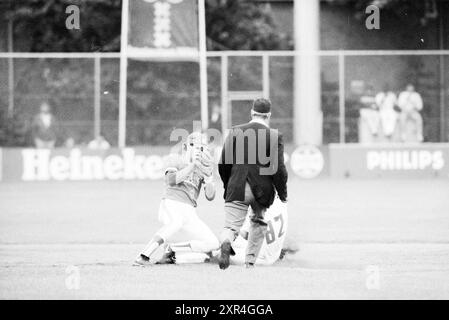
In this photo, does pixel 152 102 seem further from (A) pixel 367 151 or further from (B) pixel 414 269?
(B) pixel 414 269

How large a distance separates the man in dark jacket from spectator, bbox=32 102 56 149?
17513 mm

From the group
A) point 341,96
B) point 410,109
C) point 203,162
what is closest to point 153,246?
point 203,162

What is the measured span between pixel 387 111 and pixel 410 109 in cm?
68

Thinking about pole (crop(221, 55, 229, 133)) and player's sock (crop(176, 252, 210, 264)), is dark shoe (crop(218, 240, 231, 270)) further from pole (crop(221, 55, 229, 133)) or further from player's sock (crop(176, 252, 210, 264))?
pole (crop(221, 55, 229, 133))

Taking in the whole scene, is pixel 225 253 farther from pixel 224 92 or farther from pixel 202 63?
pixel 224 92

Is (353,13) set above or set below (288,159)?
above

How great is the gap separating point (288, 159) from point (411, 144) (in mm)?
3527

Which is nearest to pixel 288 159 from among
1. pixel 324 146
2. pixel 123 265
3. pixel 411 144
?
pixel 324 146

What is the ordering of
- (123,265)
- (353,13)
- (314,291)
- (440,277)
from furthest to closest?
(353,13) < (123,265) < (440,277) < (314,291)

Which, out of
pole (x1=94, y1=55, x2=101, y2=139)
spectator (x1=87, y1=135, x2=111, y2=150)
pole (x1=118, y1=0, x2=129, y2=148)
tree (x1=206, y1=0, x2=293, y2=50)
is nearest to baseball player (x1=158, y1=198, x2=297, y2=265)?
spectator (x1=87, y1=135, x2=111, y2=150)

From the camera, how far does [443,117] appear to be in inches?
1166

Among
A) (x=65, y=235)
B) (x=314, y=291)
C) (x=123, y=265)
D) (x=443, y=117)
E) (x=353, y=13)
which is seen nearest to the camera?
(x=314, y=291)

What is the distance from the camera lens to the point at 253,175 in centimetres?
1079

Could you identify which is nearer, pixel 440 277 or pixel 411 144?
pixel 440 277
